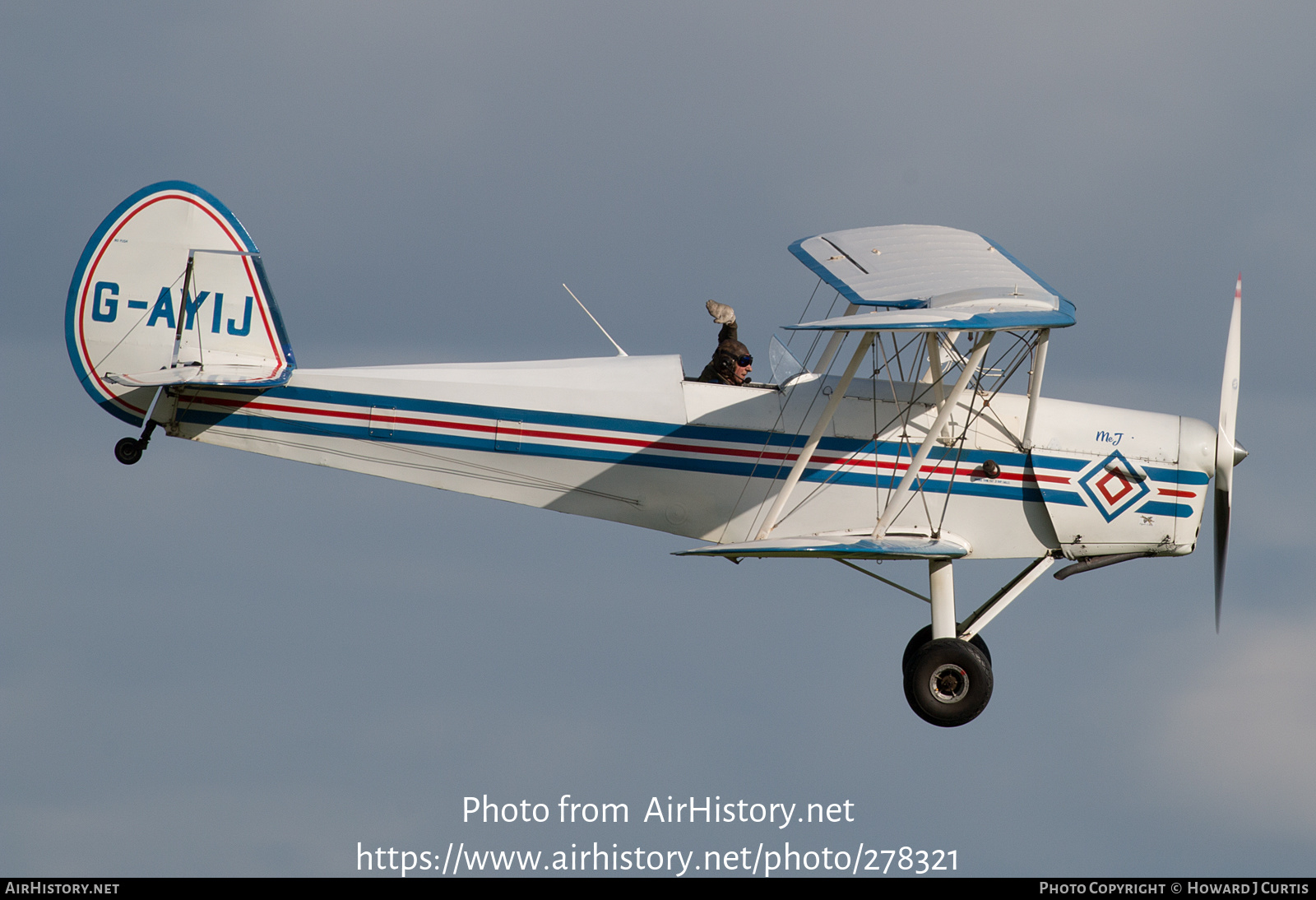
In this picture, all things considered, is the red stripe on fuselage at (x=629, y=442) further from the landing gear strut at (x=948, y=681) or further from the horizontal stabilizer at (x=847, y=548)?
the landing gear strut at (x=948, y=681)

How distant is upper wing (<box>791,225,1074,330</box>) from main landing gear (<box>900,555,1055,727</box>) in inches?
85.2

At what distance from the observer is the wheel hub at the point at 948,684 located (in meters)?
12.0

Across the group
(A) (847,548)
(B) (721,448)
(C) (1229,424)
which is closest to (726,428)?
(B) (721,448)

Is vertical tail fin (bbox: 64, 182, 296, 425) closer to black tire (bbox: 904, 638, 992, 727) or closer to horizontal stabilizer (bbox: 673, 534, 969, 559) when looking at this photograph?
horizontal stabilizer (bbox: 673, 534, 969, 559)

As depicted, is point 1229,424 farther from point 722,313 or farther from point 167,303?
point 167,303

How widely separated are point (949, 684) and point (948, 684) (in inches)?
0.5

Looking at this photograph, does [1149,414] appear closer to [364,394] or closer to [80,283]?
[364,394]

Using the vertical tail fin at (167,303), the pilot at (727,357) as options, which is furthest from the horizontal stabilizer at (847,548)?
the vertical tail fin at (167,303)

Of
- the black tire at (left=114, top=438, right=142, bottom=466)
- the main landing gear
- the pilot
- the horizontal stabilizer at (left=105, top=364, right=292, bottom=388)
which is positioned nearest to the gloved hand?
the pilot

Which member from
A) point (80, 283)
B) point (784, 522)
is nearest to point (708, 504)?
point (784, 522)

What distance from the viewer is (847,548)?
10.9 meters

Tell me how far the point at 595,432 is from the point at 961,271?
304 cm

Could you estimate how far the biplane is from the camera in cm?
1210

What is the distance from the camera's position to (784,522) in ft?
40.1
